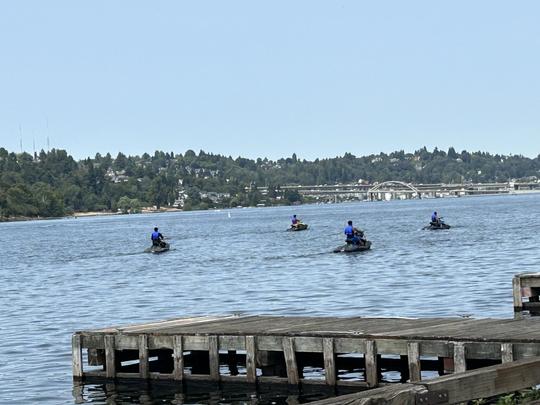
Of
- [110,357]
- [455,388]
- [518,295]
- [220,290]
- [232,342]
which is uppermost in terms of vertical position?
[455,388]

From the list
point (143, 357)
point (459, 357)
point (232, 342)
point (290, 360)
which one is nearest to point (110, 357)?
point (143, 357)

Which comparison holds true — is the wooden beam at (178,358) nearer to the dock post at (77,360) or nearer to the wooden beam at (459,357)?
the dock post at (77,360)

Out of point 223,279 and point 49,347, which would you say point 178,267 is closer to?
point 223,279

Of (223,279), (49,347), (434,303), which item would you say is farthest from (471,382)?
(223,279)

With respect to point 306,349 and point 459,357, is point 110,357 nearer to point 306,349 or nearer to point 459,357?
point 306,349

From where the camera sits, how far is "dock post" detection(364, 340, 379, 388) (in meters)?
25.4

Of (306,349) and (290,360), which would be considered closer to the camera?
(306,349)

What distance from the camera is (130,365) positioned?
31.6 meters

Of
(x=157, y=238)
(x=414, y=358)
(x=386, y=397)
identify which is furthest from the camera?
(x=157, y=238)

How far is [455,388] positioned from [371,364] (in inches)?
461

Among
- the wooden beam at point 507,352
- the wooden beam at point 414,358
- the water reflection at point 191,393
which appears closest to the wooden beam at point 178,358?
the water reflection at point 191,393

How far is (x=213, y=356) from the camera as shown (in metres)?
28.1

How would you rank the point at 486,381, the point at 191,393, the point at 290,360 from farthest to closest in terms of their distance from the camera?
the point at 191,393 → the point at 290,360 → the point at 486,381

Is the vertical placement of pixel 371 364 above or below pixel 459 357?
below
